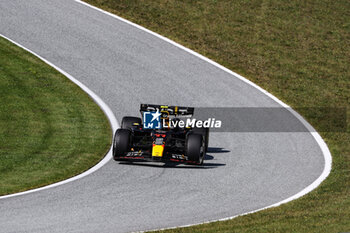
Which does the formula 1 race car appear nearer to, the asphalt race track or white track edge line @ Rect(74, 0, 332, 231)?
the asphalt race track

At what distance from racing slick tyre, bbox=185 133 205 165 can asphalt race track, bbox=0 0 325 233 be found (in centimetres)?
32

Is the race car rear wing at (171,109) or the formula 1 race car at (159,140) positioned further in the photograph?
the race car rear wing at (171,109)

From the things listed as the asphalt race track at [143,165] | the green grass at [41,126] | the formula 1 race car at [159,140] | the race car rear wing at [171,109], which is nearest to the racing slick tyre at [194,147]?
the formula 1 race car at [159,140]

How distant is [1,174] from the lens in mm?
15289

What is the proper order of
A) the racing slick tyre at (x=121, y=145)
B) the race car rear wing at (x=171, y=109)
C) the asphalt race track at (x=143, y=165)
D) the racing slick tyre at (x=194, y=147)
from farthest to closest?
the race car rear wing at (x=171, y=109) → the racing slick tyre at (x=121, y=145) → the racing slick tyre at (x=194, y=147) → the asphalt race track at (x=143, y=165)

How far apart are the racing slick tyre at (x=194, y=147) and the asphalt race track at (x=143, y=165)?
1.06ft

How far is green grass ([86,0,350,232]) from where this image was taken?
26.7 metres

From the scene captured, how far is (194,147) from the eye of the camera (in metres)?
16.6

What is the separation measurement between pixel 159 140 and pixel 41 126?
4975 millimetres

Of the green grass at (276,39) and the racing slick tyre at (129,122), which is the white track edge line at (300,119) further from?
the racing slick tyre at (129,122)

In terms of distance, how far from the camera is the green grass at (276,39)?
26.7 metres
